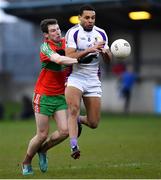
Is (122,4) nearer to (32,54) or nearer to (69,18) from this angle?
(69,18)

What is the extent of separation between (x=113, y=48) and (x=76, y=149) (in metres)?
1.66

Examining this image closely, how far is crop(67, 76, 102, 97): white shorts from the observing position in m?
11.9

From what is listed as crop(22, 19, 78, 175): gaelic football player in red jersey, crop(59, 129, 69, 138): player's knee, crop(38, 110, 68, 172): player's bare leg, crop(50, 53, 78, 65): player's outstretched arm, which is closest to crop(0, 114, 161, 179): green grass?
crop(38, 110, 68, 172): player's bare leg

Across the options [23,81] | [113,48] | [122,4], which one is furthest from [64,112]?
[23,81]

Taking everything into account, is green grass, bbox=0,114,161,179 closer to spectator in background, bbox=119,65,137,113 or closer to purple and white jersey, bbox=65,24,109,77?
purple and white jersey, bbox=65,24,109,77

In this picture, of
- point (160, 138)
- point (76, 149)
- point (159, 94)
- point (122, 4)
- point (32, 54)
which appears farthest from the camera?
point (32, 54)

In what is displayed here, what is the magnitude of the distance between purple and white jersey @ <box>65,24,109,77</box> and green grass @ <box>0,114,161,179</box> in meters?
1.54

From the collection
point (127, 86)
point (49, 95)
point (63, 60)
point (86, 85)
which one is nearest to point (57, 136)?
point (49, 95)

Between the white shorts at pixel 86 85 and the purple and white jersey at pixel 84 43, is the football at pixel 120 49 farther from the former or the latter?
the white shorts at pixel 86 85

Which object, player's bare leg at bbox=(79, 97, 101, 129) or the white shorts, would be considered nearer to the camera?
the white shorts

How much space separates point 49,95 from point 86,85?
62 cm

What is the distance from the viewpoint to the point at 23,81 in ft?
121

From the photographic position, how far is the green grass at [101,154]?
11523mm

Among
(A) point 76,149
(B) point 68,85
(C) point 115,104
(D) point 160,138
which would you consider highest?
(B) point 68,85
